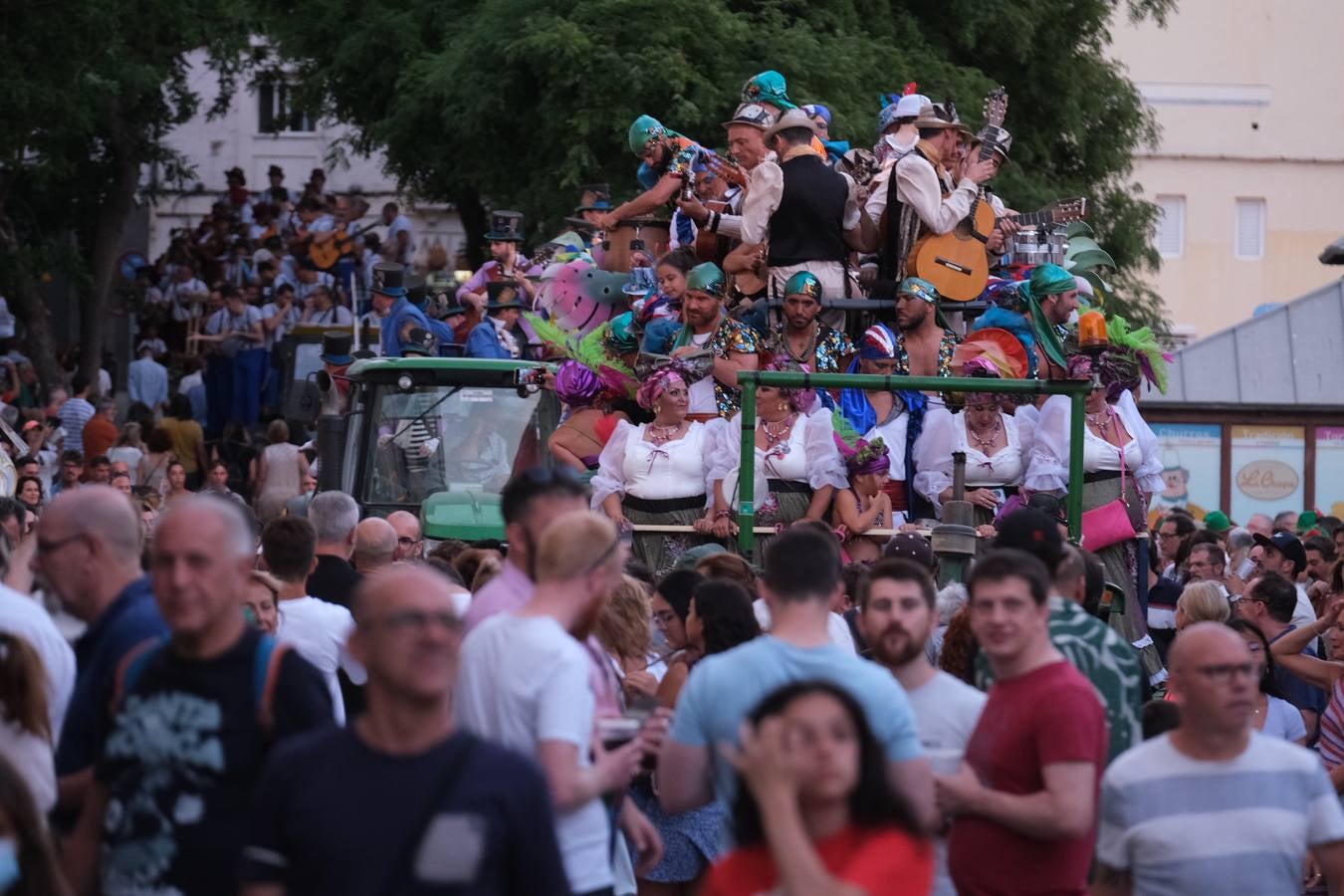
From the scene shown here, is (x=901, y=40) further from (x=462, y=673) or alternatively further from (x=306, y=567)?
(x=462, y=673)

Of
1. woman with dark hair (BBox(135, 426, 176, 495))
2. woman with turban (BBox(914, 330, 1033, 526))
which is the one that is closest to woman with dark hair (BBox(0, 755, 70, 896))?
woman with turban (BBox(914, 330, 1033, 526))

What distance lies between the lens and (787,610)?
5.63 m

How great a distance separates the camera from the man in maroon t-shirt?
556 centimetres

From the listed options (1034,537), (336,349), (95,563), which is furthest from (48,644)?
(336,349)

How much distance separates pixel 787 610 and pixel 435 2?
21.5 metres

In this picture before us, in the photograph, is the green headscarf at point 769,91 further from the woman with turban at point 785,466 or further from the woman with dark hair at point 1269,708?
the woman with dark hair at point 1269,708

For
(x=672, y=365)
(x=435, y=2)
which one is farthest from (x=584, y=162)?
(x=672, y=365)

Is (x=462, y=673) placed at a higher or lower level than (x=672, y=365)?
lower

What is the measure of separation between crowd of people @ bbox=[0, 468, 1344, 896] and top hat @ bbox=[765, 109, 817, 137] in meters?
5.49

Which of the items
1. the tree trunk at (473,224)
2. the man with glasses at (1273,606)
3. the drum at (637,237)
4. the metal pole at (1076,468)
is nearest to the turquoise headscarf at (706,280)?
the drum at (637,237)

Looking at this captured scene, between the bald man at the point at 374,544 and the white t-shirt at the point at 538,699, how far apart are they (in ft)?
13.6

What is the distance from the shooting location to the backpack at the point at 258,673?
16.5ft

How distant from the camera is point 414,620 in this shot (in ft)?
15.0

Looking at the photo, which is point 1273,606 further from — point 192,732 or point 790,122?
point 192,732
